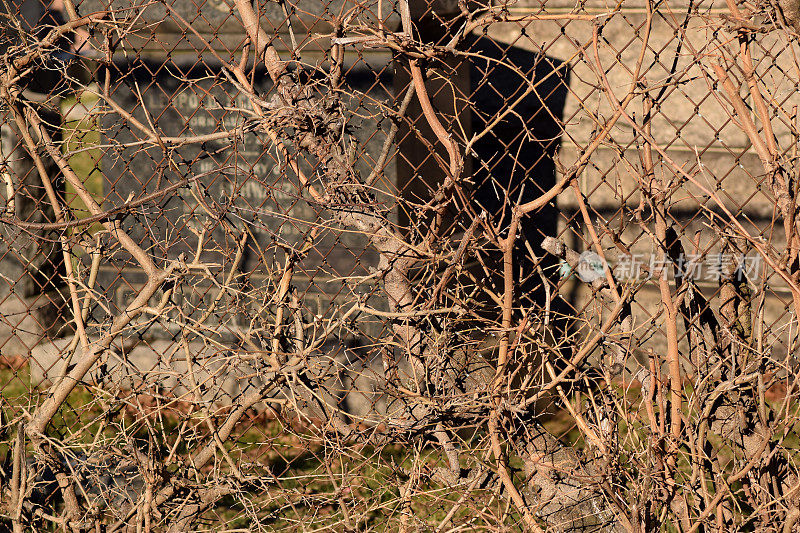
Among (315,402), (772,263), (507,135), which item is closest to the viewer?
(772,263)

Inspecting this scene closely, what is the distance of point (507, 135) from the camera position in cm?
519

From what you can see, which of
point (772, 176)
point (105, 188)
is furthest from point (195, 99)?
point (772, 176)

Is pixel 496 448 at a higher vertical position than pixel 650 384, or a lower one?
lower

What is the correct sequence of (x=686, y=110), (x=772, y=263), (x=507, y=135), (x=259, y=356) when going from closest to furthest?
(x=772, y=263)
(x=259, y=356)
(x=686, y=110)
(x=507, y=135)

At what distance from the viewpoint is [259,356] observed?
8.07 ft

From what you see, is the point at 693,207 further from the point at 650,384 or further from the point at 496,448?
the point at 496,448

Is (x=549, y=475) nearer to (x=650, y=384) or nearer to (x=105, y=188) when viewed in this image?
(x=650, y=384)

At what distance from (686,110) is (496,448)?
3148 mm

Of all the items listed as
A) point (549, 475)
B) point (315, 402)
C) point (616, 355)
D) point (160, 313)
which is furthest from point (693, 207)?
point (160, 313)

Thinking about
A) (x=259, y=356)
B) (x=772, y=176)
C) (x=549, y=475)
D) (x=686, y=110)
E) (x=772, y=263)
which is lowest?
(x=549, y=475)

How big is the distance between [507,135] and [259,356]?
3203mm

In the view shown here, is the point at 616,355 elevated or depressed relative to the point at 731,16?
depressed

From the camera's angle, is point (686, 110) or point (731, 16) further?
point (686, 110)

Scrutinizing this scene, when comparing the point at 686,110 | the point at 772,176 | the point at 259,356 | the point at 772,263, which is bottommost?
the point at 259,356
